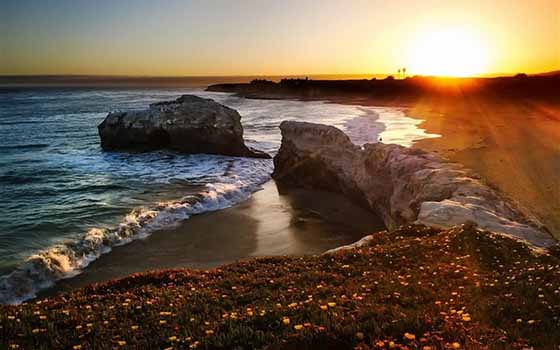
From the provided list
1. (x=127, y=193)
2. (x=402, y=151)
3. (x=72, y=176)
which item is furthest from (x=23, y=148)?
(x=402, y=151)

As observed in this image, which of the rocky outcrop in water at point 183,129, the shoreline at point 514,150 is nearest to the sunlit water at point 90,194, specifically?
the rocky outcrop in water at point 183,129

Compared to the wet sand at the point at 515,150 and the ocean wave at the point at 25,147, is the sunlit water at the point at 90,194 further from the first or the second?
the wet sand at the point at 515,150

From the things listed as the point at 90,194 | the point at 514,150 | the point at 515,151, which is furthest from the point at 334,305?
the point at 514,150

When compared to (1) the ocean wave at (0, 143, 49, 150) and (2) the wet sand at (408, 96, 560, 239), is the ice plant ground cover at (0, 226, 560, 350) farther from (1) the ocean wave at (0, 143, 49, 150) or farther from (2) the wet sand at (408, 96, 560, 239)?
(1) the ocean wave at (0, 143, 49, 150)

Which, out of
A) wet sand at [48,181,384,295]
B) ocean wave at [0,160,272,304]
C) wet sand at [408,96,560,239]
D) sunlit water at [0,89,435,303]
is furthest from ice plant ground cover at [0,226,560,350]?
sunlit water at [0,89,435,303]

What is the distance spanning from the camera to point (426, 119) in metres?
53.2

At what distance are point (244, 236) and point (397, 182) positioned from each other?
223 inches

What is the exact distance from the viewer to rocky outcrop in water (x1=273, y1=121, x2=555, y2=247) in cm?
1243

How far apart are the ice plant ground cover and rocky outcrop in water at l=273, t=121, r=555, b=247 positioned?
68.4 inches

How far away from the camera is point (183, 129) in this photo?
1329 inches

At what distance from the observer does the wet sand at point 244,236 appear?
563 inches

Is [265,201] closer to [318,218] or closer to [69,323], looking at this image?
[318,218]

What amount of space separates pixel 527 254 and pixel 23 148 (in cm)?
3915

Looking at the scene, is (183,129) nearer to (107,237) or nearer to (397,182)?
(107,237)
